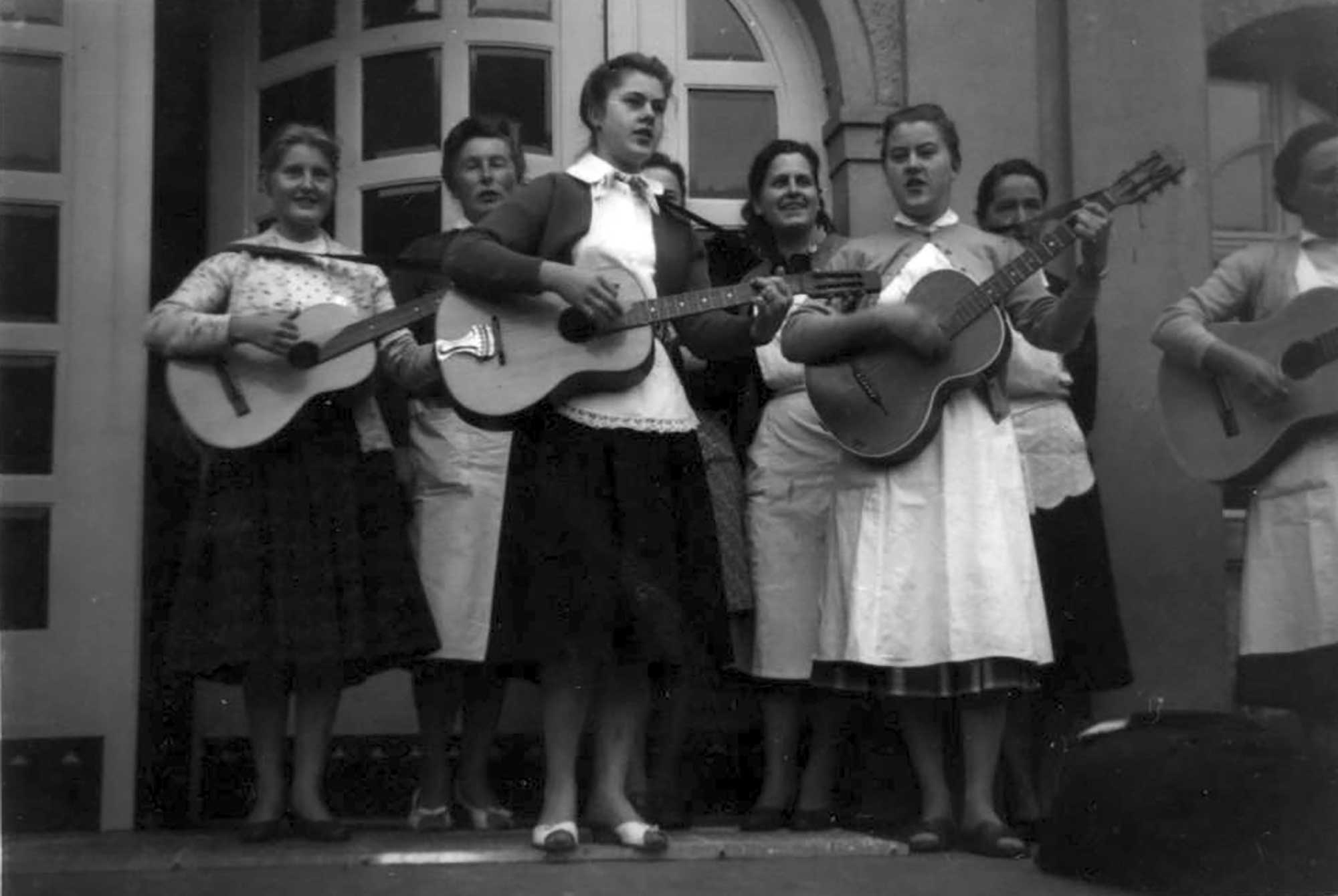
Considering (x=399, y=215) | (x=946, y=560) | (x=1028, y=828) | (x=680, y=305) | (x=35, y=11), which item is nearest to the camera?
(x=680, y=305)

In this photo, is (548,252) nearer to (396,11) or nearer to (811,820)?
(811,820)

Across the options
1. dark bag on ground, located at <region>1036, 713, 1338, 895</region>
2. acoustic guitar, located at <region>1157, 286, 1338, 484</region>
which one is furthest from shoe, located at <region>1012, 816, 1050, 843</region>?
acoustic guitar, located at <region>1157, 286, 1338, 484</region>

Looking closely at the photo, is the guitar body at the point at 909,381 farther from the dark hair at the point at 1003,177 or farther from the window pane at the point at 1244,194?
the window pane at the point at 1244,194

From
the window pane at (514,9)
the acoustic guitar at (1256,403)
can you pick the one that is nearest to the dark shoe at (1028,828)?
the acoustic guitar at (1256,403)

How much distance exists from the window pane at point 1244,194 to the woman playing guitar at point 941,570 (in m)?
2.28

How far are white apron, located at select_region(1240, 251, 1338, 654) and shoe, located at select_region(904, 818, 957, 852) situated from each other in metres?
0.86

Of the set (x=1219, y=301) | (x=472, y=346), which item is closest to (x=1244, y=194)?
→ (x=1219, y=301)

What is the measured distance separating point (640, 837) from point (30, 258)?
2457mm

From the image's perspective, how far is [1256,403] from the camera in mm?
4605

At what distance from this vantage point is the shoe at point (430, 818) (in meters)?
4.80

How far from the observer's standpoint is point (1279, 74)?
6.82 metres

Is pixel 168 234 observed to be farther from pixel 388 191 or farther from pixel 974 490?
pixel 974 490

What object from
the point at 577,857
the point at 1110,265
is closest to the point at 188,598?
the point at 577,857

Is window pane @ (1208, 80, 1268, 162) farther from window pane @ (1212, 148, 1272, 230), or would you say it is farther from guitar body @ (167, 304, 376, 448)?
guitar body @ (167, 304, 376, 448)
